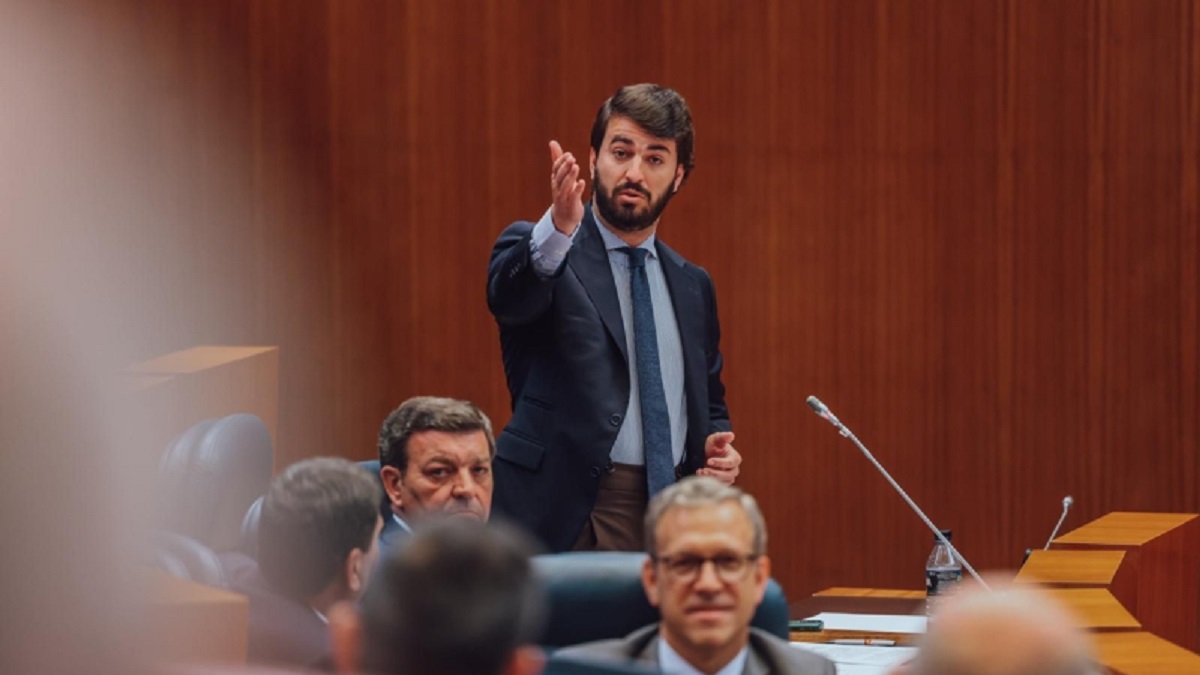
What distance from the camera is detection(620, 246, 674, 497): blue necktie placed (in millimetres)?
2855

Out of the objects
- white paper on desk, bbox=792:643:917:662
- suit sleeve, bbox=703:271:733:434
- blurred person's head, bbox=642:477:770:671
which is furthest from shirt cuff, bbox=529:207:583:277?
blurred person's head, bbox=642:477:770:671

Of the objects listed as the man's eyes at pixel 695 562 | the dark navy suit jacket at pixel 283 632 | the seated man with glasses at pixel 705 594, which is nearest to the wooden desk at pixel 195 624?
the dark navy suit jacket at pixel 283 632

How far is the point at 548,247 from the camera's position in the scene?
105 inches

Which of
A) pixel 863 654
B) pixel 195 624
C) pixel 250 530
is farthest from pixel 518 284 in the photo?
pixel 195 624

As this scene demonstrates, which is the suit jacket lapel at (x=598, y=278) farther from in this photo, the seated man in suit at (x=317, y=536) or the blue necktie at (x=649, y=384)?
the seated man in suit at (x=317, y=536)

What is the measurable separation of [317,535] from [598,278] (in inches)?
40.1

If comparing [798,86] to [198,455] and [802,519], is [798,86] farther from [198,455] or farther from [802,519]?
[198,455]

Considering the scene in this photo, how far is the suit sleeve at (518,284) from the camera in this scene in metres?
2.71

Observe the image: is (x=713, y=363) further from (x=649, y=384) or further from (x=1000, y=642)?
(x=1000, y=642)

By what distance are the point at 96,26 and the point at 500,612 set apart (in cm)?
384

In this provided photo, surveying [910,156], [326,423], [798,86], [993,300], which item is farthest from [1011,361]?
[326,423]

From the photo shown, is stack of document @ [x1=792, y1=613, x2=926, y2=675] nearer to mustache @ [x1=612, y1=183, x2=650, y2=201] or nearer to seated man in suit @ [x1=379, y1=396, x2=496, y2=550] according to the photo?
seated man in suit @ [x1=379, y1=396, x2=496, y2=550]

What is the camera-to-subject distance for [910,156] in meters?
Answer: 5.08

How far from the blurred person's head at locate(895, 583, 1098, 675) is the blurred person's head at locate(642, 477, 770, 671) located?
712 millimetres
